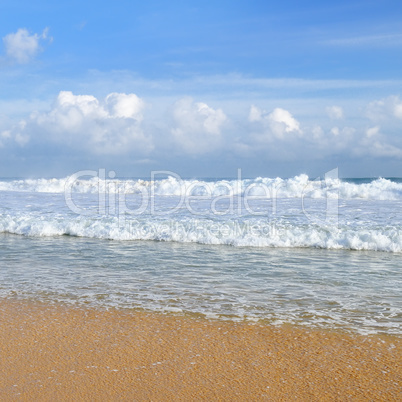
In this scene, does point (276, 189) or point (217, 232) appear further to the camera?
point (276, 189)

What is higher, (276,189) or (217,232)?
(276,189)

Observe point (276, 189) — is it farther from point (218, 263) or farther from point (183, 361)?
point (183, 361)

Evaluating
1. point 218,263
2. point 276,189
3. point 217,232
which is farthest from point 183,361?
point 276,189

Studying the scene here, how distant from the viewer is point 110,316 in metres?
4.58

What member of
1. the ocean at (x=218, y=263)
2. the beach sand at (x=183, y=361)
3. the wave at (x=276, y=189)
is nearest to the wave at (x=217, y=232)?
the ocean at (x=218, y=263)

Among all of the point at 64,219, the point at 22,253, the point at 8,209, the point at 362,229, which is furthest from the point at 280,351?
the point at 8,209

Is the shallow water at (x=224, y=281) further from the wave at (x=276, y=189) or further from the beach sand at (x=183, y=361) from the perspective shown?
the wave at (x=276, y=189)

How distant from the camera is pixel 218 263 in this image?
307 inches

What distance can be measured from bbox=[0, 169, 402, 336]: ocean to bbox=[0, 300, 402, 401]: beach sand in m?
Answer: 0.49

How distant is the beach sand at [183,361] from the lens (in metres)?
2.91

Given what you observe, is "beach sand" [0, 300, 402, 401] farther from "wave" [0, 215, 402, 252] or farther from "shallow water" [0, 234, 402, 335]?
"wave" [0, 215, 402, 252]

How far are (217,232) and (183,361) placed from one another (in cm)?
757

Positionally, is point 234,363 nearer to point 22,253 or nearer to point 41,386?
point 41,386

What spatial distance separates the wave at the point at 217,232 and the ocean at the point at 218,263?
29mm
